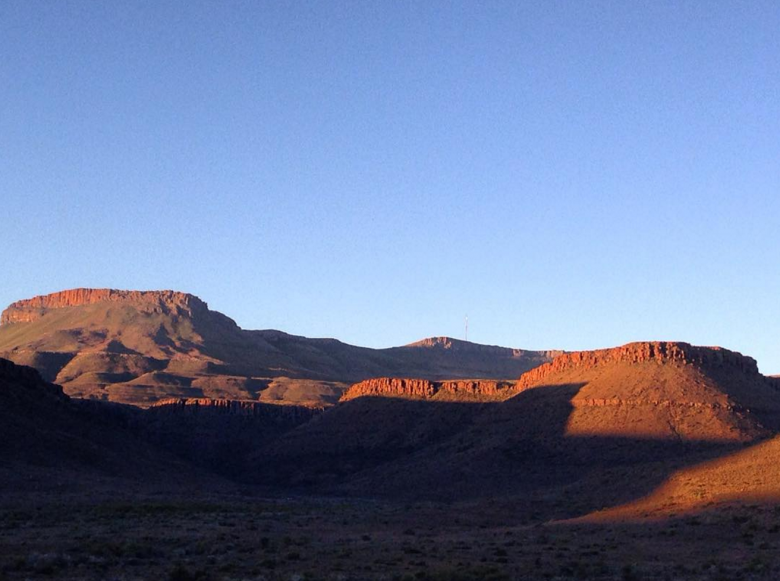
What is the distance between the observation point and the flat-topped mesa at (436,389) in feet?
401

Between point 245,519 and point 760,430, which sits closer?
point 245,519

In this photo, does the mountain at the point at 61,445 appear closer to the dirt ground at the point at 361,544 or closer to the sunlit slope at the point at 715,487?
the dirt ground at the point at 361,544

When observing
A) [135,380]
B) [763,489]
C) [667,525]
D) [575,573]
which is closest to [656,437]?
[763,489]

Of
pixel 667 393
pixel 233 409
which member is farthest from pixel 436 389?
pixel 667 393

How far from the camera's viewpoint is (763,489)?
56594mm

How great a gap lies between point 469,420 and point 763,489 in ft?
191

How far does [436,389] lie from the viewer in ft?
416

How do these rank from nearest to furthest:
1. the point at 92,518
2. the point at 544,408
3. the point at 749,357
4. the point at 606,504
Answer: the point at 92,518 → the point at 606,504 → the point at 544,408 → the point at 749,357

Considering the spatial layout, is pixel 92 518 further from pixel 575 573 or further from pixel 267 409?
pixel 267 409

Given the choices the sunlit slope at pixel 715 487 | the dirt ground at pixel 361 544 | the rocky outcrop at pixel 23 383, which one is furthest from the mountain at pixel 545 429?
the rocky outcrop at pixel 23 383

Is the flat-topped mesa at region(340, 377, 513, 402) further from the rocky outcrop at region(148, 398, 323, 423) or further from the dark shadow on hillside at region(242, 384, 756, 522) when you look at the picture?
the rocky outcrop at region(148, 398, 323, 423)

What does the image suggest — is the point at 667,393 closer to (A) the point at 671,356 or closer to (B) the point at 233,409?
(A) the point at 671,356

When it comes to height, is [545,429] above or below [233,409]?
below

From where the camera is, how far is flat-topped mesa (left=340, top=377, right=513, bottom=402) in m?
122
